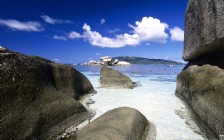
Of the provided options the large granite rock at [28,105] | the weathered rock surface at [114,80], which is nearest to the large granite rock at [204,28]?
the large granite rock at [28,105]

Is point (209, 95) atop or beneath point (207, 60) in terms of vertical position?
beneath

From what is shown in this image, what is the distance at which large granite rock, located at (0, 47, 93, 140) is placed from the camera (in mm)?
5739

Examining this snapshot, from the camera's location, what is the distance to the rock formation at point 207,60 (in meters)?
6.97

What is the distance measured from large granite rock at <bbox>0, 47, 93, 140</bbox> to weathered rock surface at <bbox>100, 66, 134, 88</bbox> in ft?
34.9

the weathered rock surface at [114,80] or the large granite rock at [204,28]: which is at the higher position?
the large granite rock at [204,28]

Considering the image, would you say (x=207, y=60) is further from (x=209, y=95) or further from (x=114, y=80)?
(x=114, y=80)

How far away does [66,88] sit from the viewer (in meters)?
11.4

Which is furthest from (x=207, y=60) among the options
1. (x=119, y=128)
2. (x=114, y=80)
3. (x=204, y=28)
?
(x=114, y=80)

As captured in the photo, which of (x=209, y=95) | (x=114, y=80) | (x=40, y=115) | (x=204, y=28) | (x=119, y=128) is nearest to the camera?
(x=119, y=128)

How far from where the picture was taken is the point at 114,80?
19203 mm

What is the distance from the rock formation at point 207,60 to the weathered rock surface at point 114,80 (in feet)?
26.7

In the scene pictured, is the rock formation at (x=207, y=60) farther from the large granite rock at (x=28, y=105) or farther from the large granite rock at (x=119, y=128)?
the large granite rock at (x=28, y=105)

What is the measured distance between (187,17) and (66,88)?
759cm

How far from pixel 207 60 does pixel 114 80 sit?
1009 cm
